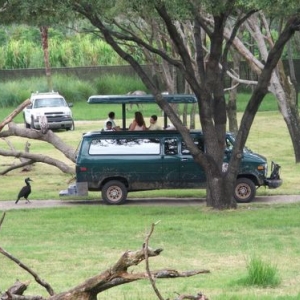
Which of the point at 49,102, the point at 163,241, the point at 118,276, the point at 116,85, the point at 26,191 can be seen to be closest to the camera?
the point at 118,276

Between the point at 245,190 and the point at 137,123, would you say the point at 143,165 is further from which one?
the point at 245,190

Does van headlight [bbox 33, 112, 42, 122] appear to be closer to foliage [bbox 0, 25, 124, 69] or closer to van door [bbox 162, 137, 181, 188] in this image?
foliage [bbox 0, 25, 124, 69]

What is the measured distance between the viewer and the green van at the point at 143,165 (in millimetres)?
21703

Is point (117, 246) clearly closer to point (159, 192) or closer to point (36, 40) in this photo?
point (159, 192)

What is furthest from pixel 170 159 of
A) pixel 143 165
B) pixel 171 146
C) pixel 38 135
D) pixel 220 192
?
pixel 38 135

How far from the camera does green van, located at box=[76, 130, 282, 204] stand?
21.7 meters

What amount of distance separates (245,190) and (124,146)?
2.94 meters

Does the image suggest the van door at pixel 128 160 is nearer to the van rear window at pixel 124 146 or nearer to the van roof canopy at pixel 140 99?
the van rear window at pixel 124 146

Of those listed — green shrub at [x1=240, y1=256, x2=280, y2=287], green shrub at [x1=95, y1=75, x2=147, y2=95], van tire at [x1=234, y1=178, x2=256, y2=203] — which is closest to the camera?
green shrub at [x1=240, y1=256, x2=280, y2=287]

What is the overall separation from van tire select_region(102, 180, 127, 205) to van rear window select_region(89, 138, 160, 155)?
0.71 meters

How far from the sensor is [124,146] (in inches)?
860

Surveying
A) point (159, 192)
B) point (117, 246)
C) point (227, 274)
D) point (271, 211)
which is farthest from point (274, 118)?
point (227, 274)

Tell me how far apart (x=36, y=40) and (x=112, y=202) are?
168ft

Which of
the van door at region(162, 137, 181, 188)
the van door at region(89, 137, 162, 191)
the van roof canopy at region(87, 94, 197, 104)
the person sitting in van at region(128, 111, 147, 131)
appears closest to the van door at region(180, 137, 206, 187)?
the van door at region(162, 137, 181, 188)
